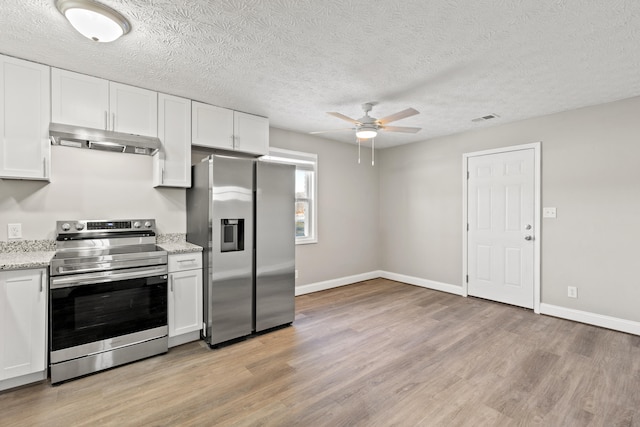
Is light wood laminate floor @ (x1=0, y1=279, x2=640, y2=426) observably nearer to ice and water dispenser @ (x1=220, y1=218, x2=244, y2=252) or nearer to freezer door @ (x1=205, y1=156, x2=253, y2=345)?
freezer door @ (x1=205, y1=156, x2=253, y2=345)

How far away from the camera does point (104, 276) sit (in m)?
2.51

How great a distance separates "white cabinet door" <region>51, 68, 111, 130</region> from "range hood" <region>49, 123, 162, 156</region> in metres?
0.10

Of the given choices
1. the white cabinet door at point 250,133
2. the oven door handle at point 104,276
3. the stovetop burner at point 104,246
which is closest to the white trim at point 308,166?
the white cabinet door at point 250,133

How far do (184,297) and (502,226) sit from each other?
13.6 feet

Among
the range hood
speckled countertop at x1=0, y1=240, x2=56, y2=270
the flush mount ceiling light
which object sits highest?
the flush mount ceiling light

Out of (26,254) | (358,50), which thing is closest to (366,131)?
(358,50)

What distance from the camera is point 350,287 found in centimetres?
519

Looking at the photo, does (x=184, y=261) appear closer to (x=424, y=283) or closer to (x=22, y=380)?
(x=22, y=380)

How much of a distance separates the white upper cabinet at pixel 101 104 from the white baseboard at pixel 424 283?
447cm

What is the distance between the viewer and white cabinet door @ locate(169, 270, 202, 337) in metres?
2.90

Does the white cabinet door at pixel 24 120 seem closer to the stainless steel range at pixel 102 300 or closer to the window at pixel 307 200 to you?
the stainless steel range at pixel 102 300

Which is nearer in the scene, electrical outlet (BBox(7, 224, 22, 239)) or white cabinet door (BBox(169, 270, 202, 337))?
Result: electrical outlet (BBox(7, 224, 22, 239))

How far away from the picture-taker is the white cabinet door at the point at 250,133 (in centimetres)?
368

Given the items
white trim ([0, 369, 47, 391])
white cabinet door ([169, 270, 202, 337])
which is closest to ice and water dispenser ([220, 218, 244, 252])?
white cabinet door ([169, 270, 202, 337])
